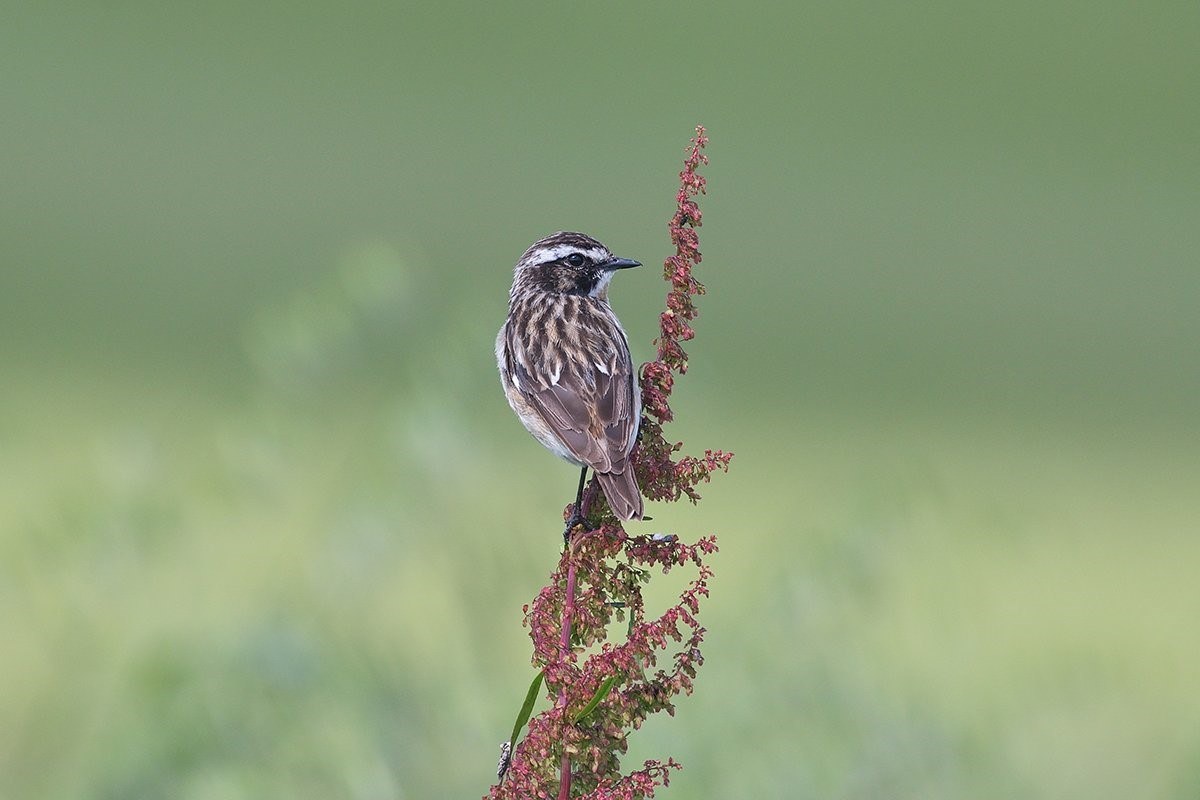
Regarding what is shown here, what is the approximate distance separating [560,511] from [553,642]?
113cm

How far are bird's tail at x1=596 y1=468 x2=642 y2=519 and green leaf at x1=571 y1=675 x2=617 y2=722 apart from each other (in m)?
0.26

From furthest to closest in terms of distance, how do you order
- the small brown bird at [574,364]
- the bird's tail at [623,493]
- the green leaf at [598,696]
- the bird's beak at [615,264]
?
the bird's beak at [615,264] < the small brown bird at [574,364] < the bird's tail at [623,493] < the green leaf at [598,696]

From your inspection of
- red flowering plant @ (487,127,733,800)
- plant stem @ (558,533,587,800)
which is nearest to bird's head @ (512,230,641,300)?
red flowering plant @ (487,127,733,800)

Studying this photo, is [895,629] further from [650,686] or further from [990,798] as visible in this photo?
[650,686]

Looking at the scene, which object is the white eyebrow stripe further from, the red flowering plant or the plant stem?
the plant stem

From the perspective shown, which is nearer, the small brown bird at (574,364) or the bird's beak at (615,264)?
the small brown bird at (574,364)

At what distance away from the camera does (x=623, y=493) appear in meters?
1.43

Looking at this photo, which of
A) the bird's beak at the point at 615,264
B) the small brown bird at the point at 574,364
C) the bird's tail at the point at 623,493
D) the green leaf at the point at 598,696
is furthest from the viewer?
the bird's beak at the point at 615,264

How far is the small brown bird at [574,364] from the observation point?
1596mm

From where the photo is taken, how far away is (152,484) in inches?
72.9

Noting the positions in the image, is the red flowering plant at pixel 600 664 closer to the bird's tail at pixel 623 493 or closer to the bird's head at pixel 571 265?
the bird's tail at pixel 623 493

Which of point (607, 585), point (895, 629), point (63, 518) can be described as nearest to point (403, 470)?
point (63, 518)

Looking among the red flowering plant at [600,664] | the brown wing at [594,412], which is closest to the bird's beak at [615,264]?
the brown wing at [594,412]

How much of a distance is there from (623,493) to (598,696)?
36 cm
